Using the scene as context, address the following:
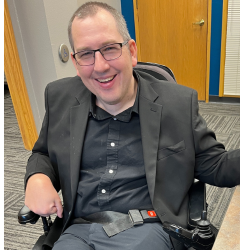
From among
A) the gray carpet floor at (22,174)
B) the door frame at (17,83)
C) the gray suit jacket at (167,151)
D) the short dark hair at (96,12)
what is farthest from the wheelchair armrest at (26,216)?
the door frame at (17,83)

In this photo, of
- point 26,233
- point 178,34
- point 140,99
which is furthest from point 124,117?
point 178,34

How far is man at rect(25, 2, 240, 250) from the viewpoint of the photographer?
1005mm

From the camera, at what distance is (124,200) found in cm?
107

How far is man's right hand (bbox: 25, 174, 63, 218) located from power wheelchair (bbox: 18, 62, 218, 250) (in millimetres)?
32

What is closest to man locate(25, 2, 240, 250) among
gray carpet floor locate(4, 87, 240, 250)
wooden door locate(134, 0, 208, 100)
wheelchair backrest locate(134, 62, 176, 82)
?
wheelchair backrest locate(134, 62, 176, 82)

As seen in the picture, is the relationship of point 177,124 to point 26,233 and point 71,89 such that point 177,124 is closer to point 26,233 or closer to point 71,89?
point 71,89

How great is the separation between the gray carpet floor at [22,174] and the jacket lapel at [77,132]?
94 cm

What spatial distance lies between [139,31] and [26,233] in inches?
113

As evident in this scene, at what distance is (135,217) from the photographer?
100 cm

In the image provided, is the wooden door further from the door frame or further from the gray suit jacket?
the gray suit jacket

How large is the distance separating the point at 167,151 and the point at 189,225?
266 mm

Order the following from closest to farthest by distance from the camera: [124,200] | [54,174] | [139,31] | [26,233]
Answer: [124,200], [54,174], [26,233], [139,31]

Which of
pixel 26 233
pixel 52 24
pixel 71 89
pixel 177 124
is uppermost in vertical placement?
pixel 52 24

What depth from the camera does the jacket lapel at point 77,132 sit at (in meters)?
1.12
